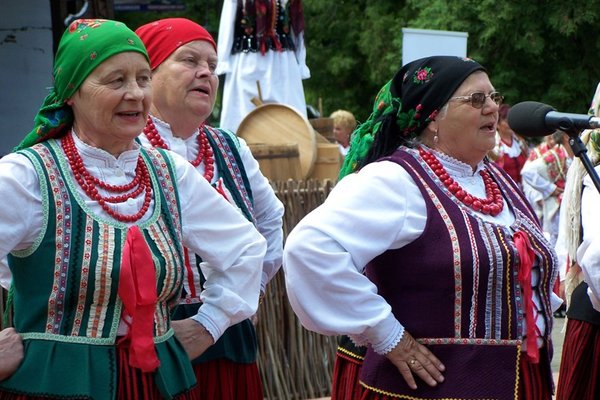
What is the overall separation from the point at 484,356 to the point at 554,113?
754 mm

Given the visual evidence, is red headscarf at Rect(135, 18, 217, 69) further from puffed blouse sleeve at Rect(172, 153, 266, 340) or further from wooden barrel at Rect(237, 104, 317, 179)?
wooden barrel at Rect(237, 104, 317, 179)

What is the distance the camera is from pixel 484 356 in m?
3.42

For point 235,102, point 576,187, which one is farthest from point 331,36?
point 576,187

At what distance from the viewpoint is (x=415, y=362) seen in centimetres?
340

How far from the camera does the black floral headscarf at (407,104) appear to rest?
3561 mm

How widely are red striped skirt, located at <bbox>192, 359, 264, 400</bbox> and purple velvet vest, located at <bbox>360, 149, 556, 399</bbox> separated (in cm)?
68

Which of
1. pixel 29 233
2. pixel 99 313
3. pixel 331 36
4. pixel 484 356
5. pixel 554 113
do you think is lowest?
pixel 331 36

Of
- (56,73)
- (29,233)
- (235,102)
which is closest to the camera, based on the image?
(29,233)

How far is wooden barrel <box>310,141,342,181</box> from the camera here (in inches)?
317

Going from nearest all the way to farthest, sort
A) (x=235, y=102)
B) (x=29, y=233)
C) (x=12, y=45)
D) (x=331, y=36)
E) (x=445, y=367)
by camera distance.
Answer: (x=29, y=233)
(x=445, y=367)
(x=12, y=45)
(x=235, y=102)
(x=331, y=36)

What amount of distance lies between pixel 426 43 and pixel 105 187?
18.7ft

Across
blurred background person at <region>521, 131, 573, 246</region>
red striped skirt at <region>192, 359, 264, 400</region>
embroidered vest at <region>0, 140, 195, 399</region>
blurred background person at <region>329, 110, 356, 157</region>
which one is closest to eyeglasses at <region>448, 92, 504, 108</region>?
embroidered vest at <region>0, 140, 195, 399</region>

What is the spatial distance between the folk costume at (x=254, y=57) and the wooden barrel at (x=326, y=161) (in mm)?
996

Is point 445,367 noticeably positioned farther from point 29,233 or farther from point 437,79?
point 29,233
